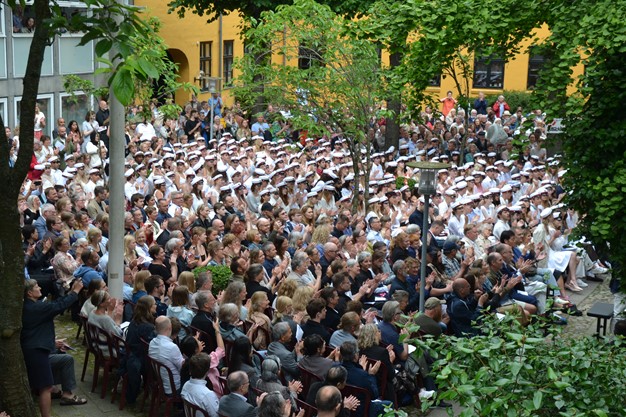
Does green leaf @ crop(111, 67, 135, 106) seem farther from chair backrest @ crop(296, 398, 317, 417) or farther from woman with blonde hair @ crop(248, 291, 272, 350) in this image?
woman with blonde hair @ crop(248, 291, 272, 350)

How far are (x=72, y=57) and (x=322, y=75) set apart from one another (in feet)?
41.6

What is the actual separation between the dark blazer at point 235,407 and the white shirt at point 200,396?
281 mm

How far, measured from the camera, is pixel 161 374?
10.3 m

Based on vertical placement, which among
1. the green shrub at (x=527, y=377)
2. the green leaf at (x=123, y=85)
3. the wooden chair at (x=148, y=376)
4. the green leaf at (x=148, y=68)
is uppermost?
the green leaf at (x=148, y=68)

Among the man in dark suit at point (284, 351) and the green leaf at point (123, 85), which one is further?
the man in dark suit at point (284, 351)

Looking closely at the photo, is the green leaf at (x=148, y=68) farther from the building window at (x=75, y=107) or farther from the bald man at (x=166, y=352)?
the building window at (x=75, y=107)

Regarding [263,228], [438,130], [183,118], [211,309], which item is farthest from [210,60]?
[211,309]

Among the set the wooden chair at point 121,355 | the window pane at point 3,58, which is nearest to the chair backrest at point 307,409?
the wooden chair at point 121,355

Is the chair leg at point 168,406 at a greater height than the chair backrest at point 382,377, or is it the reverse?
the chair backrest at point 382,377

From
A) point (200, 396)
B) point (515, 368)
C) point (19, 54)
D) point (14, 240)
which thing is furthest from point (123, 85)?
point (19, 54)

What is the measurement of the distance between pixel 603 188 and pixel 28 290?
6806mm

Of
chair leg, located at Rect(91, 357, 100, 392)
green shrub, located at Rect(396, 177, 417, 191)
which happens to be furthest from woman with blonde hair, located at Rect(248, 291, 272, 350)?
green shrub, located at Rect(396, 177, 417, 191)

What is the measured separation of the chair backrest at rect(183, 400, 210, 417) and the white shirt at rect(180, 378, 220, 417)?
0.09ft

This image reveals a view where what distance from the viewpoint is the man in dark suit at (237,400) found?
353 inches
